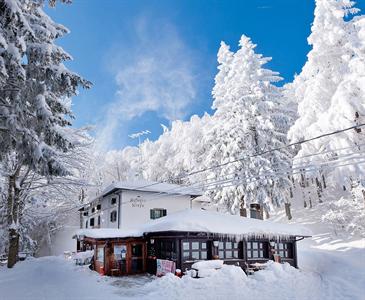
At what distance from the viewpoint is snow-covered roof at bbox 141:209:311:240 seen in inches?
689

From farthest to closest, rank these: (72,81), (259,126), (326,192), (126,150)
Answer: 1. (126,150)
2. (326,192)
3. (259,126)
4. (72,81)

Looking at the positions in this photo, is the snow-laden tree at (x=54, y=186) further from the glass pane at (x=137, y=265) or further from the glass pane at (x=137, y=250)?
the glass pane at (x=137, y=265)

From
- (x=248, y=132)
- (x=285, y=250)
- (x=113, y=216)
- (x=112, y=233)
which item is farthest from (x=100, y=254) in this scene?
(x=248, y=132)

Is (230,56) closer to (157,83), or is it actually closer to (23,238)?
(157,83)

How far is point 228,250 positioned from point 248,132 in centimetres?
1262

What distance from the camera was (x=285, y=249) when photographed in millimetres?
21906

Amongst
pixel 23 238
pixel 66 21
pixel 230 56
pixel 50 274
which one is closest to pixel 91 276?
pixel 50 274

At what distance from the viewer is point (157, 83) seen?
35.1m

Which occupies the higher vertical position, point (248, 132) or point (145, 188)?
point (248, 132)

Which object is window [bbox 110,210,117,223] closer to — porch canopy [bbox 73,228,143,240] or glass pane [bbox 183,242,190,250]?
porch canopy [bbox 73,228,143,240]

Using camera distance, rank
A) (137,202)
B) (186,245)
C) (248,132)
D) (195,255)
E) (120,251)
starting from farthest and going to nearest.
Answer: (248,132), (137,202), (120,251), (195,255), (186,245)

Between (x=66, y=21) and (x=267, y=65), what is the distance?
22905 millimetres

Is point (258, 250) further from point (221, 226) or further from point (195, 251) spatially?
point (195, 251)

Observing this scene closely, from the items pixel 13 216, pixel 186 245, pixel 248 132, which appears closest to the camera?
pixel 186 245
